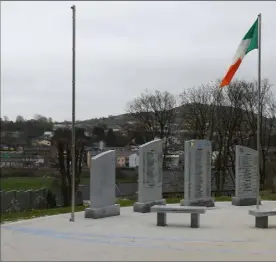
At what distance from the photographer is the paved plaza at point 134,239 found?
7.78 m

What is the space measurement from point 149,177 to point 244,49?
4.70 metres

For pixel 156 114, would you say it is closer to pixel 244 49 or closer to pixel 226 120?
pixel 226 120

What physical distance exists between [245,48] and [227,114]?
78.8 feet

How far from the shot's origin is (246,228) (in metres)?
11.4

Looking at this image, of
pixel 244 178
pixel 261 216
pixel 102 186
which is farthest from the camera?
pixel 244 178

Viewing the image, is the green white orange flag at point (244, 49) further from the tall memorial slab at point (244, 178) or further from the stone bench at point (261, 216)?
the tall memorial slab at point (244, 178)

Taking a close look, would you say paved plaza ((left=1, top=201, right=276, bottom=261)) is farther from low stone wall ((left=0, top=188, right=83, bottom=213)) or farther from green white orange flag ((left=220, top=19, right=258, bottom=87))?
low stone wall ((left=0, top=188, right=83, bottom=213))

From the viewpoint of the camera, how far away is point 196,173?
51.3ft

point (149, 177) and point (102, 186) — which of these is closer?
point (102, 186)

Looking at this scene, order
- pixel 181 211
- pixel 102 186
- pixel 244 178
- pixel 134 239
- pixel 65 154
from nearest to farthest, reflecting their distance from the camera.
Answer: pixel 134 239
pixel 181 211
pixel 102 186
pixel 244 178
pixel 65 154

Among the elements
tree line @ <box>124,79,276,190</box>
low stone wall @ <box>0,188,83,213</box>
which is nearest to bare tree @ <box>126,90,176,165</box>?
tree line @ <box>124,79,276,190</box>

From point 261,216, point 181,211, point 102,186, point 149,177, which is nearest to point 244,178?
point 149,177

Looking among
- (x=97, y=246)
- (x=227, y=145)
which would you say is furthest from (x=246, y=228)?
(x=227, y=145)

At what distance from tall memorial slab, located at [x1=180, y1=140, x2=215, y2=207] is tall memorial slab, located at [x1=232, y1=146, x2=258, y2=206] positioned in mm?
1347
